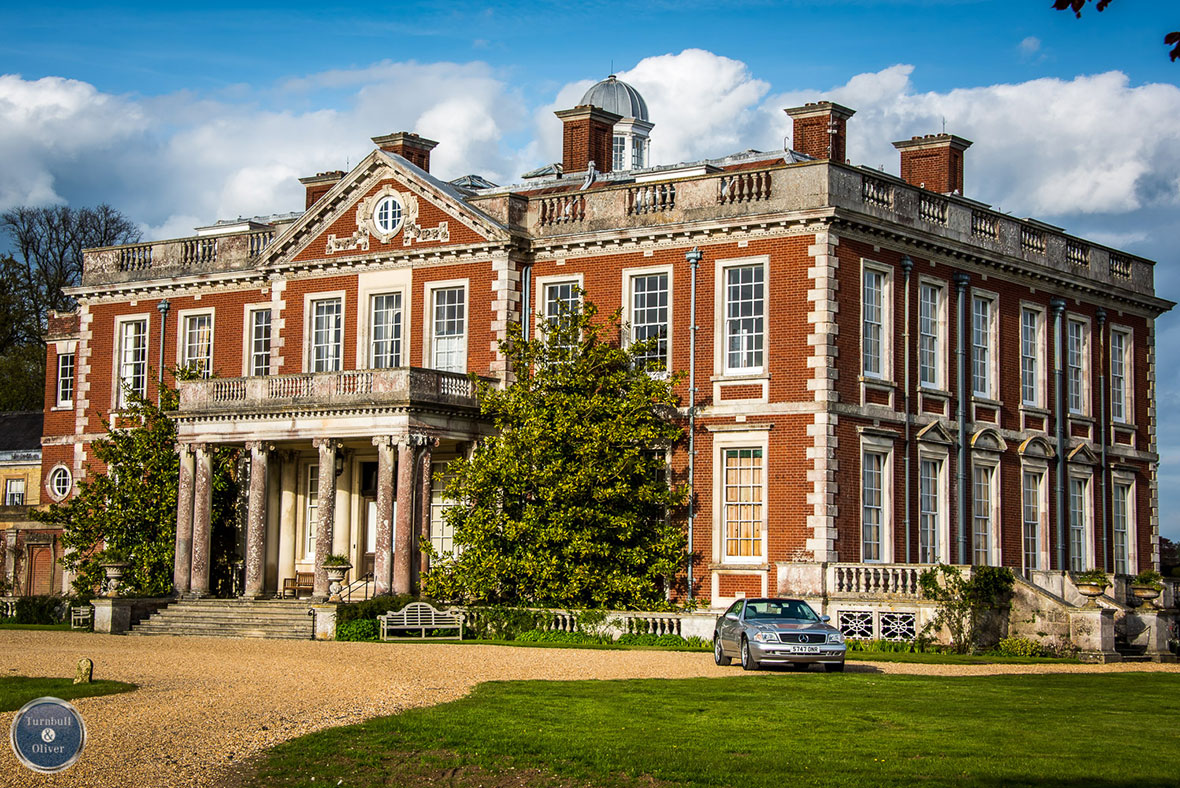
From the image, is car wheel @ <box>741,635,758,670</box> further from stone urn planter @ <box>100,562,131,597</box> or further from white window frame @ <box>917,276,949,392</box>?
stone urn planter @ <box>100,562,131,597</box>

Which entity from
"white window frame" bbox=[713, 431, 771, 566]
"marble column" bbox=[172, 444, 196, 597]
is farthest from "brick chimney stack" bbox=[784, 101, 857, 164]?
"marble column" bbox=[172, 444, 196, 597]

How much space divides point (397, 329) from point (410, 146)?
6.41m

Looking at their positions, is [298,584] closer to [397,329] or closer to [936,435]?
[397,329]

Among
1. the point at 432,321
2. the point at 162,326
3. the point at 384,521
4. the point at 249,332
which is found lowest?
the point at 384,521

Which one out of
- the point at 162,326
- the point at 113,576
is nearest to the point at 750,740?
the point at 113,576

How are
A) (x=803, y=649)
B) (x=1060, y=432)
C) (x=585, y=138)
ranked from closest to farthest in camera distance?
(x=803, y=649) < (x=1060, y=432) < (x=585, y=138)

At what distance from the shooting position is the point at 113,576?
3819 cm

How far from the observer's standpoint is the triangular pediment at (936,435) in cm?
3472

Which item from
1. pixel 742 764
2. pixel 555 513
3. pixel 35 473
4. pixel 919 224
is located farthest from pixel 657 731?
pixel 35 473

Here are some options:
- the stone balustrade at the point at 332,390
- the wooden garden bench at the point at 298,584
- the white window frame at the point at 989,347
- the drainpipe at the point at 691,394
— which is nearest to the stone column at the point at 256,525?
the stone balustrade at the point at 332,390

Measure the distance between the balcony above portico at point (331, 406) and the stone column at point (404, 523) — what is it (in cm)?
65

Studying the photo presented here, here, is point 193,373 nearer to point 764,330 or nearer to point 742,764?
point 764,330

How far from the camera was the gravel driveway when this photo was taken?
15.8 m

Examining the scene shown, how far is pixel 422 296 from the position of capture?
1492 inches
